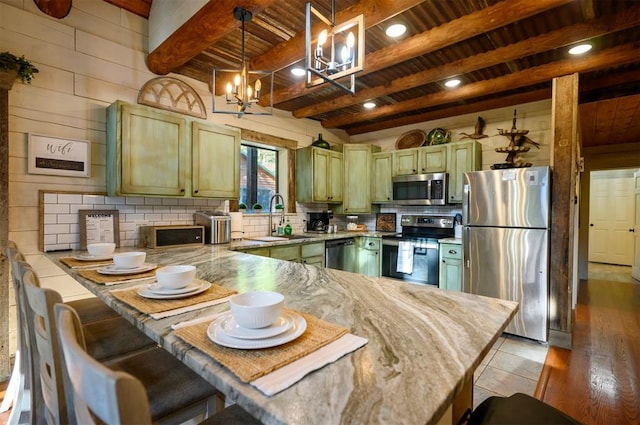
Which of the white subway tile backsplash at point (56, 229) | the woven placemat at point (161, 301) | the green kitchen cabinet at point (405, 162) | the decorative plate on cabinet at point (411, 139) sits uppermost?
the decorative plate on cabinet at point (411, 139)

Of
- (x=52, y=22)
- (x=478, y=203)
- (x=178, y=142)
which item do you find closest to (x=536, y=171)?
(x=478, y=203)

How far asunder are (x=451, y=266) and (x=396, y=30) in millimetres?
2505

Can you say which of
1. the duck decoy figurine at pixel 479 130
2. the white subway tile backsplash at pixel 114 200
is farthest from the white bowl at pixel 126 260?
the duck decoy figurine at pixel 479 130

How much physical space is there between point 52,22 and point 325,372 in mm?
3279

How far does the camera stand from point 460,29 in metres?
2.30

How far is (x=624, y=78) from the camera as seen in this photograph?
10.1ft

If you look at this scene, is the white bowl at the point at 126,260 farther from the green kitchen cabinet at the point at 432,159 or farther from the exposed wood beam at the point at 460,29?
the green kitchen cabinet at the point at 432,159

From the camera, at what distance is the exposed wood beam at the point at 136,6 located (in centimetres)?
272

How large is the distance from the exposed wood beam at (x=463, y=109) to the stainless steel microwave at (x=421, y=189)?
0.93 m

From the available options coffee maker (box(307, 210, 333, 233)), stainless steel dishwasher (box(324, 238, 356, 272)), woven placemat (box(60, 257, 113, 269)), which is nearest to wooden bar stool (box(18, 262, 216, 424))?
woven placemat (box(60, 257, 113, 269))

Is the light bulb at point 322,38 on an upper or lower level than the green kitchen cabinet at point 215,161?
upper

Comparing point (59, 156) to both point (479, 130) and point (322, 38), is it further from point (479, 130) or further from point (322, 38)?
point (479, 130)

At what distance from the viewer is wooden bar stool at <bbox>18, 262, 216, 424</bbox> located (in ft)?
2.78

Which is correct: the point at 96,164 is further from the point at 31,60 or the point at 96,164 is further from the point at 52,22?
the point at 52,22
